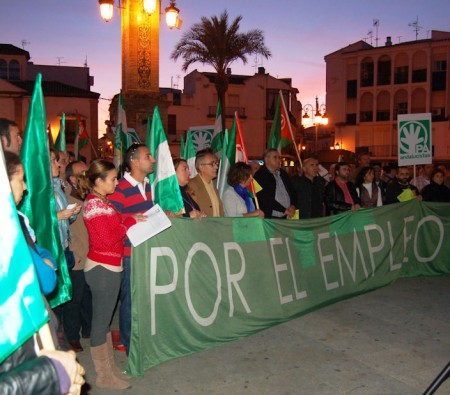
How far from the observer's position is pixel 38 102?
158 inches

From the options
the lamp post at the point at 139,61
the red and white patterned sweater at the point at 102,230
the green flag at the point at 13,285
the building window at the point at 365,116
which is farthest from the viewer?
the building window at the point at 365,116

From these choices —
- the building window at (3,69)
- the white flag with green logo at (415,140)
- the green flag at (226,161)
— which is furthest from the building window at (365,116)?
the green flag at (226,161)

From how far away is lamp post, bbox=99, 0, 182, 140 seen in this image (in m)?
17.5

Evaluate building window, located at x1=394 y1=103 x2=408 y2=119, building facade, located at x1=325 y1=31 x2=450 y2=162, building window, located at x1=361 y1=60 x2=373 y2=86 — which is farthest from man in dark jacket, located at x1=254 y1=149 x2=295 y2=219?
building window, located at x1=361 y1=60 x2=373 y2=86

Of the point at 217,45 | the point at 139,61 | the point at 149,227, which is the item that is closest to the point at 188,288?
the point at 149,227

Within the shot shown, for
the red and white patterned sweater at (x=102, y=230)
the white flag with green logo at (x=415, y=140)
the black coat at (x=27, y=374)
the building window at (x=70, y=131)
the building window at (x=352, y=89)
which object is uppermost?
the building window at (x=352, y=89)

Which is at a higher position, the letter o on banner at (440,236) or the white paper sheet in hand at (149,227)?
the white paper sheet in hand at (149,227)

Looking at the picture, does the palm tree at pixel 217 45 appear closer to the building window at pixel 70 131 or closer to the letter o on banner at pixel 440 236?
the building window at pixel 70 131

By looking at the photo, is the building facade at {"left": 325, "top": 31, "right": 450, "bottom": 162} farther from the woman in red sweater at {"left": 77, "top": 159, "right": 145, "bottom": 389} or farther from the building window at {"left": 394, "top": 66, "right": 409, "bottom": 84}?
the woman in red sweater at {"left": 77, "top": 159, "right": 145, "bottom": 389}

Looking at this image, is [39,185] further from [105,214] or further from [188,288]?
[188,288]

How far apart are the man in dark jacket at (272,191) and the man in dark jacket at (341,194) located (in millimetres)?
986

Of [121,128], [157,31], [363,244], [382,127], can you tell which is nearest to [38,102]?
[363,244]

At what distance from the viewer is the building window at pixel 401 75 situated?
5116 cm

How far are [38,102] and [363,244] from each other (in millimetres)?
4966
